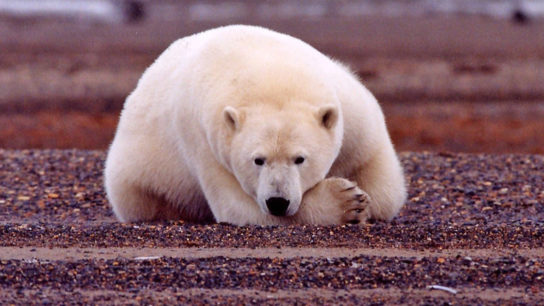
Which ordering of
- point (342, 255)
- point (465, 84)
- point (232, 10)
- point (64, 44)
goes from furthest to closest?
point (232, 10)
point (64, 44)
point (465, 84)
point (342, 255)

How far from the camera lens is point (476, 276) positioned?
499 centimetres

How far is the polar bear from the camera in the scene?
5.69 m

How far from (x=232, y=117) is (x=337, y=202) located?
32.5 inches

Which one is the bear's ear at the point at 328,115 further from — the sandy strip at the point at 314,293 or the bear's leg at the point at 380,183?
the sandy strip at the point at 314,293

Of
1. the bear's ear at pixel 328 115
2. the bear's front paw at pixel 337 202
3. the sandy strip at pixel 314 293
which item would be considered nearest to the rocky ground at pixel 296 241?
the sandy strip at pixel 314 293

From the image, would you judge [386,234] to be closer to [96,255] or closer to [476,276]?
[476,276]

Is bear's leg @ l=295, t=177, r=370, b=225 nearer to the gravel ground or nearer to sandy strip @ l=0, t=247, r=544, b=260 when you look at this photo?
the gravel ground

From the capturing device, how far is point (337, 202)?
600 centimetres

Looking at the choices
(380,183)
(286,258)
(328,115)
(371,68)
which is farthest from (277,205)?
(371,68)

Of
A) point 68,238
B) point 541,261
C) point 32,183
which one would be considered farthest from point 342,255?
point 32,183

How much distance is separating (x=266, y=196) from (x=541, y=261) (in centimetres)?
147

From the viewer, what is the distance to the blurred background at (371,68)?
17391mm

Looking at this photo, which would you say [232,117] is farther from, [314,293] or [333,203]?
[314,293]

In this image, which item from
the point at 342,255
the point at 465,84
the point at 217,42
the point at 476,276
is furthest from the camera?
the point at 465,84
